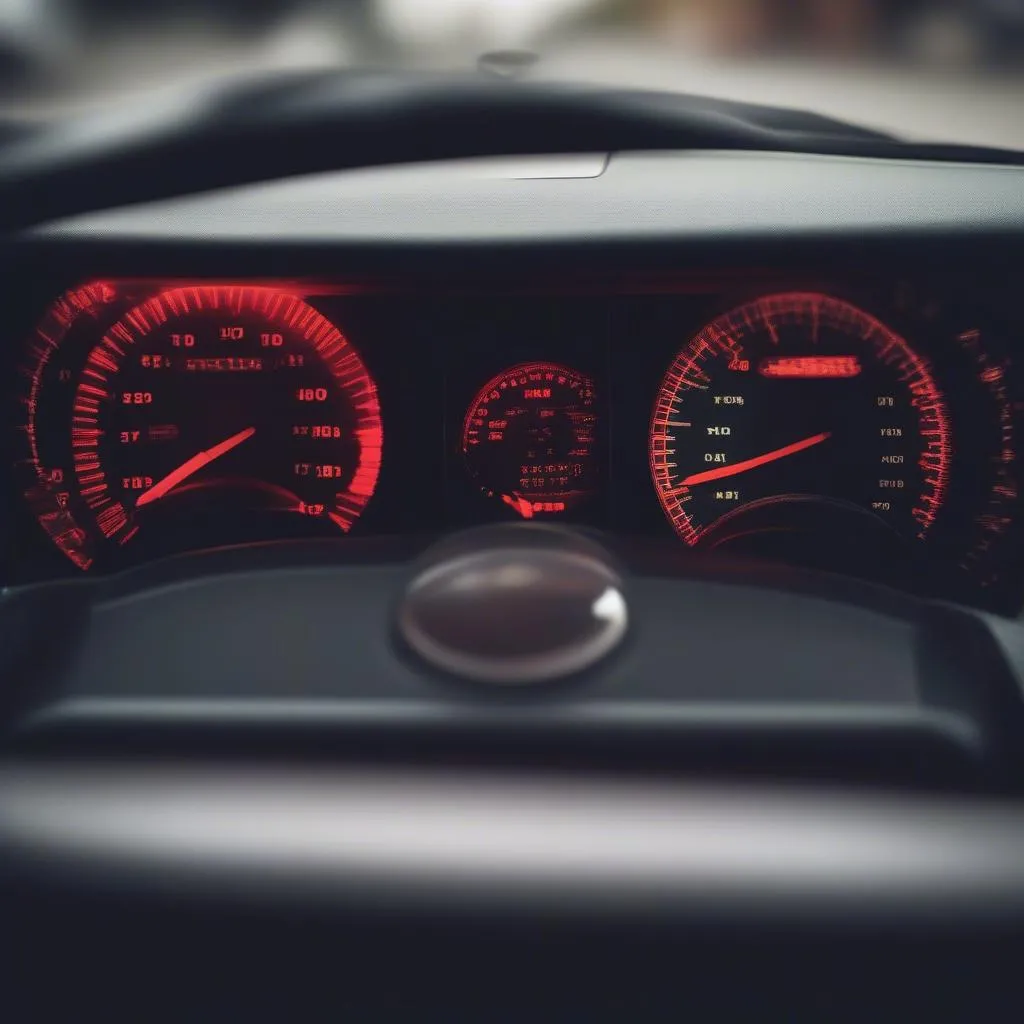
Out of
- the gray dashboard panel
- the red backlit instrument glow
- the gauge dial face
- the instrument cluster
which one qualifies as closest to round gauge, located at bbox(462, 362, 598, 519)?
the instrument cluster

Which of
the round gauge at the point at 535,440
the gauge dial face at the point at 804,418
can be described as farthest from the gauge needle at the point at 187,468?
the gauge dial face at the point at 804,418

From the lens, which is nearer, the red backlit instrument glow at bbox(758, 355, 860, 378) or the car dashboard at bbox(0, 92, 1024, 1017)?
the car dashboard at bbox(0, 92, 1024, 1017)

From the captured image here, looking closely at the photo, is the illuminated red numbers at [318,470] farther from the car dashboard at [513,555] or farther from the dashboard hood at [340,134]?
the dashboard hood at [340,134]

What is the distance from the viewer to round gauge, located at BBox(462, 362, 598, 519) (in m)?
1.62

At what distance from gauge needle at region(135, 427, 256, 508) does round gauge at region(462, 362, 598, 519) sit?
0.31 meters

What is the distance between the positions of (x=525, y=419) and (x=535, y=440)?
0.03 metres

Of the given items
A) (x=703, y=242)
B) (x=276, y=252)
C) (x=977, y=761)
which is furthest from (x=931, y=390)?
(x=276, y=252)

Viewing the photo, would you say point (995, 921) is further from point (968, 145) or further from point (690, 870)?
point (968, 145)

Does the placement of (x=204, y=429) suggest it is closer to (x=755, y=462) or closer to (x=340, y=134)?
(x=340, y=134)

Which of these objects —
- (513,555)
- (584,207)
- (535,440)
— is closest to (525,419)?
(535,440)

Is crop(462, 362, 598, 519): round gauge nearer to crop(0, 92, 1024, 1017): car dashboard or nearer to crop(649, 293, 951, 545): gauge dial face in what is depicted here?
crop(0, 92, 1024, 1017): car dashboard

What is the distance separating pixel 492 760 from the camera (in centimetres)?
88

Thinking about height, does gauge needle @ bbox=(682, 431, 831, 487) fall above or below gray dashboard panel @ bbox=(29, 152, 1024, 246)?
below

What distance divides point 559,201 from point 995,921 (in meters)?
A: 0.85
